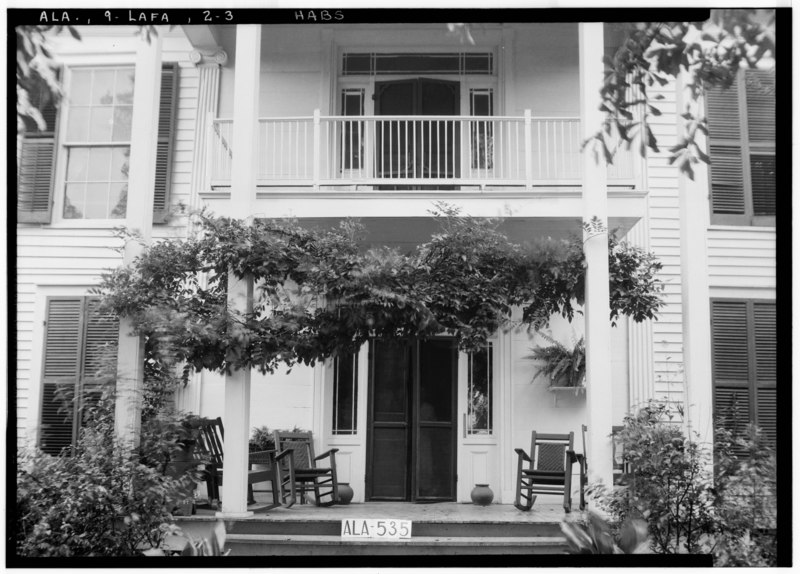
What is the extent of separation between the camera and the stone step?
218 inches

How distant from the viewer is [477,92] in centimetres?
837

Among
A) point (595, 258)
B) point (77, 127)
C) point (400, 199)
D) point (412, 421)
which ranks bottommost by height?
point (412, 421)

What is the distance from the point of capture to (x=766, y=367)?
6.05 meters

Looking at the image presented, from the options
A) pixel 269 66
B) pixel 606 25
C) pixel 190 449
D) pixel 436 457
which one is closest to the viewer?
pixel 606 25

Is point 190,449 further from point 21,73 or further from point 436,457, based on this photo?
point 21,73

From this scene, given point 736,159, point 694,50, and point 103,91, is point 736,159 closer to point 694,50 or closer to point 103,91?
point 694,50

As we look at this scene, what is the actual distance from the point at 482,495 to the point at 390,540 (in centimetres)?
198

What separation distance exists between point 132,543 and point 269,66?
16.6 feet

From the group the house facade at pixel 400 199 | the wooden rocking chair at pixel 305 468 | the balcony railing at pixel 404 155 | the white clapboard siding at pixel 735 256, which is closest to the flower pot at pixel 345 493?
the wooden rocking chair at pixel 305 468

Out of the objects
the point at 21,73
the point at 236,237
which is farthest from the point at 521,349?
the point at 21,73

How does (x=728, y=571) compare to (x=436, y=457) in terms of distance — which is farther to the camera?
(x=436, y=457)

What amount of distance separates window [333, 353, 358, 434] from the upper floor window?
2.59 m

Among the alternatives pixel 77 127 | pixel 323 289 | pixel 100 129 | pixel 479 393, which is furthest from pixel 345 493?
pixel 77 127

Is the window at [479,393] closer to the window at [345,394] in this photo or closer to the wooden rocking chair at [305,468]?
the window at [345,394]
